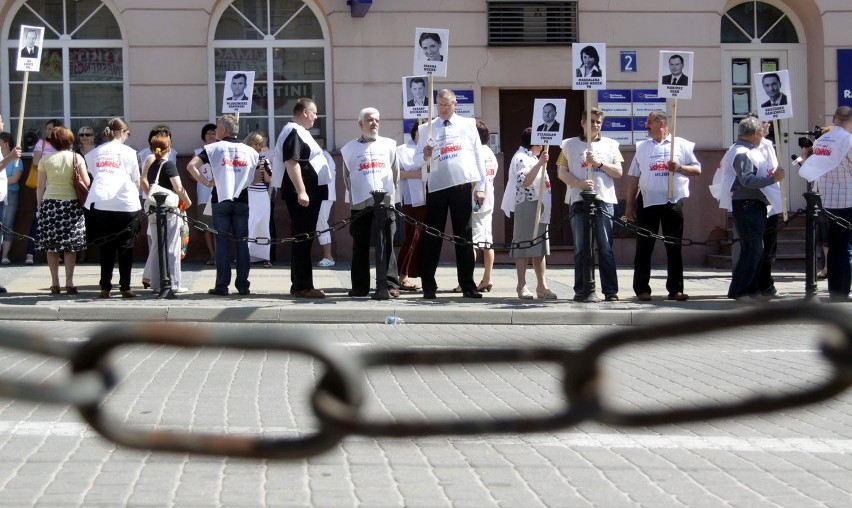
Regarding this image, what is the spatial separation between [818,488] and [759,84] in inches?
368

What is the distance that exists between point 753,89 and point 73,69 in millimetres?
10253

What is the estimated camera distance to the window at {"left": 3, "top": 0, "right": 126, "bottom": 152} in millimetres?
17750

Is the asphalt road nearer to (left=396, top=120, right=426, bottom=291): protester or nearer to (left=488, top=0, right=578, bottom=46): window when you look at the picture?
(left=396, top=120, right=426, bottom=291): protester

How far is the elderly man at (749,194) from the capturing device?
12273 millimetres

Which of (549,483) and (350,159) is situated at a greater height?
(350,159)

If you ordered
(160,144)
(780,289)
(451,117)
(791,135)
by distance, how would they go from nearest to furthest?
1. (451,117)
2. (160,144)
3. (780,289)
4. (791,135)

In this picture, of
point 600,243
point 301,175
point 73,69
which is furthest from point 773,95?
point 73,69

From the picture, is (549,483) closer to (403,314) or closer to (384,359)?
(384,359)

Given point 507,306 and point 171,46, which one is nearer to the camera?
point 507,306

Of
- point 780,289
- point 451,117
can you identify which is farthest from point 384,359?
point 780,289

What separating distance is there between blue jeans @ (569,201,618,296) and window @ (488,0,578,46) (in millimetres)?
5959

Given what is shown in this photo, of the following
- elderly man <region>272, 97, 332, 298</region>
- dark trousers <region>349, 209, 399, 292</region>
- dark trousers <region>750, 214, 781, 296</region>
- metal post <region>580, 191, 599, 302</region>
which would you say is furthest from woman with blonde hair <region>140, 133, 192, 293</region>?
dark trousers <region>750, 214, 781, 296</region>

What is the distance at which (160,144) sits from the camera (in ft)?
43.9

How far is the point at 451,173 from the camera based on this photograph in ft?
40.7
